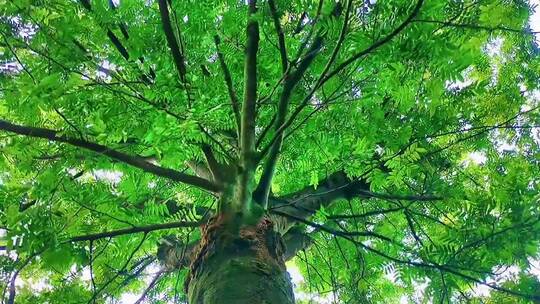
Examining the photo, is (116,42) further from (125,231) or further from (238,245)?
(238,245)

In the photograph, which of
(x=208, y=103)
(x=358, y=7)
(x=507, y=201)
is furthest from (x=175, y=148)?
(x=507, y=201)

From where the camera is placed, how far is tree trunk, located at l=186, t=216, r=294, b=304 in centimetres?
177

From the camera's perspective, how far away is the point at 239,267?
189cm

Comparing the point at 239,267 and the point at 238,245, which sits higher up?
the point at 238,245

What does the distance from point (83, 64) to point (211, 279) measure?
102 centimetres

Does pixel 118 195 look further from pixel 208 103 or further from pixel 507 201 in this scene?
pixel 507 201

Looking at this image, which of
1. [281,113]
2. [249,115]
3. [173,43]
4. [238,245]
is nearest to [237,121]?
[249,115]

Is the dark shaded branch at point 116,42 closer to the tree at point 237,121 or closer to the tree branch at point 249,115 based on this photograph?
the tree at point 237,121

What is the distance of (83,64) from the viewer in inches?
79.7

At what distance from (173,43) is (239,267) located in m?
0.93

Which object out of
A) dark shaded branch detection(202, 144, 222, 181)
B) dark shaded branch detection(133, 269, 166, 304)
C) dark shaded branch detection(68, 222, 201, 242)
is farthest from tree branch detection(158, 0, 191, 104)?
dark shaded branch detection(133, 269, 166, 304)

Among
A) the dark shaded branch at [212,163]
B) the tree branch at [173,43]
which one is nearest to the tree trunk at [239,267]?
the dark shaded branch at [212,163]

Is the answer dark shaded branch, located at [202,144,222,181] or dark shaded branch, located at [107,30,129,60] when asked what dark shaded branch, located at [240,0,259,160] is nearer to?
dark shaded branch, located at [202,144,222,181]

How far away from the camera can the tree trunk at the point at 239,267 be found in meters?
1.77
